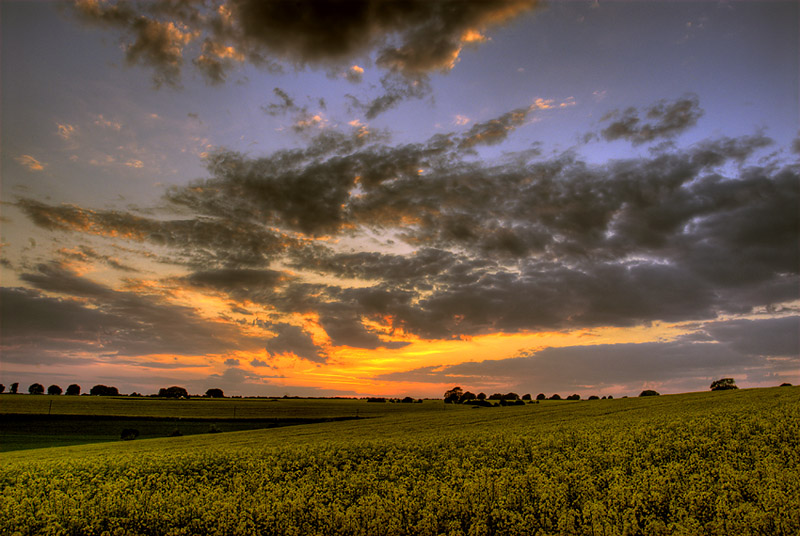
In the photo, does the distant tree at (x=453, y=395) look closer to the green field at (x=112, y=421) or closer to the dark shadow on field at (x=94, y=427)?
the green field at (x=112, y=421)

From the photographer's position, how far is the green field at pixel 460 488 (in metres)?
12.8

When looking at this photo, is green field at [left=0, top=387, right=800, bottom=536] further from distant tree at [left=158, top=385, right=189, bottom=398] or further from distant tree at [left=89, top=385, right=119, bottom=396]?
distant tree at [left=89, top=385, right=119, bottom=396]

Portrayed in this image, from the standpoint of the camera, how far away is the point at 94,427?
73562mm

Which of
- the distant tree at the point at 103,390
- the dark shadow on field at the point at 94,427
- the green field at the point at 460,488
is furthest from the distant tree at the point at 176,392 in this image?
the green field at the point at 460,488

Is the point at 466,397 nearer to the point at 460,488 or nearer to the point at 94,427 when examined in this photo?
the point at 94,427

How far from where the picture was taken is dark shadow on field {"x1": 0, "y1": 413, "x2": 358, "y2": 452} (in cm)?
6156

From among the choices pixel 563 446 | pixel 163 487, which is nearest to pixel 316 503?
pixel 163 487

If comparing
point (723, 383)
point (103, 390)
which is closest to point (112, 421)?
point (103, 390)

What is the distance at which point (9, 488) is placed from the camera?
2345cm

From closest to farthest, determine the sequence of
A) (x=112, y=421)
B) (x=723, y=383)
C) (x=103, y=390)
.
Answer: (x=112, y=421), (x=723, y=383), (x=103, y=390)

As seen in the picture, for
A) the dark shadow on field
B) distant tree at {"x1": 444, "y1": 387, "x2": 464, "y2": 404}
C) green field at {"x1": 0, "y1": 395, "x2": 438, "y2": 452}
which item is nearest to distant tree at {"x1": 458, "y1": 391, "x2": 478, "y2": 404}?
distant tree at {"x1": 444, "y1": 387, "x2": 464, "y2": 404}

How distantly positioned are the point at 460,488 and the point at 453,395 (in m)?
125

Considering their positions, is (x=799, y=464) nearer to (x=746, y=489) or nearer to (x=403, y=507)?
(x=746, y=489)

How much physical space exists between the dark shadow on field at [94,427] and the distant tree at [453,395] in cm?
5619
